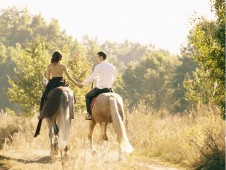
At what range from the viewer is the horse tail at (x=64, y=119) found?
1087cm

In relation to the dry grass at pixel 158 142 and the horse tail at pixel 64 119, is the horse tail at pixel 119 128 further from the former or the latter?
the horse tail at pixel 64 119

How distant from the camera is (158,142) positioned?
612 inches

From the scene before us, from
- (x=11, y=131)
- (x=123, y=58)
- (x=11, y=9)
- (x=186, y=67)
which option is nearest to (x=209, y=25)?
(x=11, y=131)

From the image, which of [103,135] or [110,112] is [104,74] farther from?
[103,135]

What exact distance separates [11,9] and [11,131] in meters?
70.8

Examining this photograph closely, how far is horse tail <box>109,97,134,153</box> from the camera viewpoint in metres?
11.3

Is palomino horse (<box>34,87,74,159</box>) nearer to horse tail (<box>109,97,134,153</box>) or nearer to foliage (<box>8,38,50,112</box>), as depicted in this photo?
horse tail (<box>109,97,134,153</box>)

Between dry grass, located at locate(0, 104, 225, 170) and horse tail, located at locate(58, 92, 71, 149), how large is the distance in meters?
0.26

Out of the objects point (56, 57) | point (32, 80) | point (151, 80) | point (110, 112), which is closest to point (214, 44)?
point (110, 112)

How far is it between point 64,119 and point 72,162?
2236mm

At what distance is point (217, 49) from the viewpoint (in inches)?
476

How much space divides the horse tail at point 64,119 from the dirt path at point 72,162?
0.47m

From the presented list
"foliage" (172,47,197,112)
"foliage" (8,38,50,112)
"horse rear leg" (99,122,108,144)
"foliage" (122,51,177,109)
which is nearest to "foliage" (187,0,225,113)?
"horse rear leg" (99,122,108,144)

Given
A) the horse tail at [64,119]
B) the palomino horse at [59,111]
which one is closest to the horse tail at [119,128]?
the palomino horse at [59,111]
